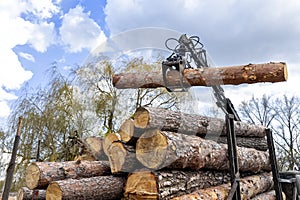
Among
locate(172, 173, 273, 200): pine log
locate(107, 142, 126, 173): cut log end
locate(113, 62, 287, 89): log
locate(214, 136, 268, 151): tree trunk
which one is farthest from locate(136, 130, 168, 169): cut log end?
locate(214, 136, 268, 151): tree trunk

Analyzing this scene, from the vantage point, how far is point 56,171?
229cm

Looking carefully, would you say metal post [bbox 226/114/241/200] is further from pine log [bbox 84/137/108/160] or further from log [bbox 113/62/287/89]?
pine log [bbox 84/137/108/160]

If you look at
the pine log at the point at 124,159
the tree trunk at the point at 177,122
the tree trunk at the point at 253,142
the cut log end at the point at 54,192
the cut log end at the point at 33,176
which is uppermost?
the tree trunk at the point at 177,122

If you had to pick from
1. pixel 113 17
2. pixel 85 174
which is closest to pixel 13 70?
pixel 113 17

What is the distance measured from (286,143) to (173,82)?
10.8m

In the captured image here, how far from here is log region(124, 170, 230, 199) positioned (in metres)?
1.96

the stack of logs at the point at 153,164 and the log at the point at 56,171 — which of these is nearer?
the stack of logs at the point at 153,164

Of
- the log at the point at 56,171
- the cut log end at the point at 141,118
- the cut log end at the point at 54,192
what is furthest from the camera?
the log at the point at 56,171

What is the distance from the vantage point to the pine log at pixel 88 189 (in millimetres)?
1965

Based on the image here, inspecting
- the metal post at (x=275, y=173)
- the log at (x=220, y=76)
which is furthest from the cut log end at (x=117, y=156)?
the metal post at (x=275, y=173)

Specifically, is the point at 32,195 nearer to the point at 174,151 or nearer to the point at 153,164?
the point at 153,164

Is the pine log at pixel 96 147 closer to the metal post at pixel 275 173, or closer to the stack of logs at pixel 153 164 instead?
the stack of logs at pixel 153 164

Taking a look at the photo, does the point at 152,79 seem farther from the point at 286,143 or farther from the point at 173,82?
the point at 286,143

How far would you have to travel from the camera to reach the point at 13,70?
6742mm
